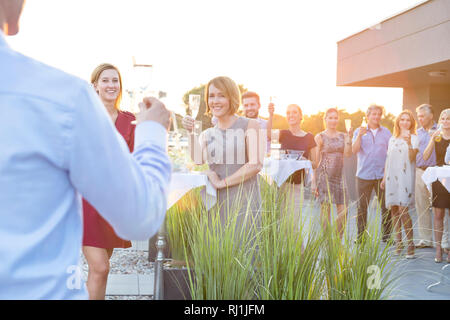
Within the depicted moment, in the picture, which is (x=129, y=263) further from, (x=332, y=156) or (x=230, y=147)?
(x=332, y=156)

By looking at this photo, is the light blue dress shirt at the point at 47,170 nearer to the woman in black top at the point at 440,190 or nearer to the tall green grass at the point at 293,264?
the tall green grass at the point at 293,264

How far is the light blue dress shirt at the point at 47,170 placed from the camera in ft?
2.43

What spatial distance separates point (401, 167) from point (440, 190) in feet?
1.62

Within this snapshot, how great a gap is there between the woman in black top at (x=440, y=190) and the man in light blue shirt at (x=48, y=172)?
5.10m

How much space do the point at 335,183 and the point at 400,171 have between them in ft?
2.58

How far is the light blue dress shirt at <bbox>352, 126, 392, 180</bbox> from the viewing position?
6.30 metres

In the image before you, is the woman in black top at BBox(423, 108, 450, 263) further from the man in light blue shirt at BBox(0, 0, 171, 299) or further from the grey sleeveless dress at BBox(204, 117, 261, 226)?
the man in light blue shirt at BBox(0, 0, 171, 299)

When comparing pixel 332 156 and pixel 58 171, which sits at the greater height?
pixel 58 171

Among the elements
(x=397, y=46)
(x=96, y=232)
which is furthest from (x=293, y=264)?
(x=397, y=46)

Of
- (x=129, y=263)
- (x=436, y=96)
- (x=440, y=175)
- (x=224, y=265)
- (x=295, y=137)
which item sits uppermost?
(x=436, y=96)

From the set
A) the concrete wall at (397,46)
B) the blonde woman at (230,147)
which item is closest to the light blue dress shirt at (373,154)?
the blonde woman at (230,147)

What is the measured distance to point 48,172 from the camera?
2.49 ft

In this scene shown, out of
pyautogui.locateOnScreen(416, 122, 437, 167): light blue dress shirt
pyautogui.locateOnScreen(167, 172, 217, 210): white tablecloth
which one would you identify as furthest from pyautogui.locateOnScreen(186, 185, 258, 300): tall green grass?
pyautogui.locateOnScreen(416, 122, 437, 167): light blue dress shirt
